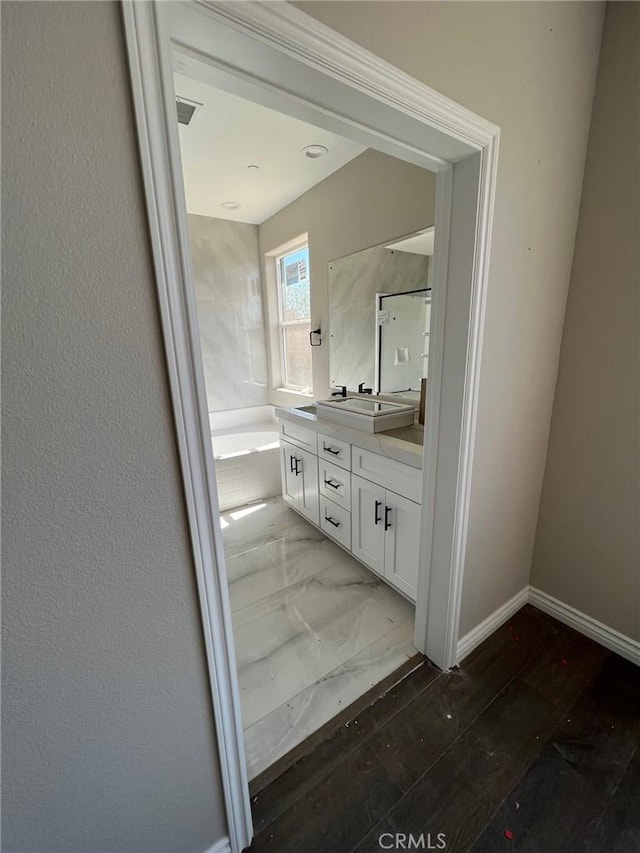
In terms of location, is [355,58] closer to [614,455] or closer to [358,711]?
[614,455]

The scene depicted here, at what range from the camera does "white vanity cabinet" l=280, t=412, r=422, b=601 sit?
1713 millimetres

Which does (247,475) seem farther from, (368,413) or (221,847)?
(221,847)

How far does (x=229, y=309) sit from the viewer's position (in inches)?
138

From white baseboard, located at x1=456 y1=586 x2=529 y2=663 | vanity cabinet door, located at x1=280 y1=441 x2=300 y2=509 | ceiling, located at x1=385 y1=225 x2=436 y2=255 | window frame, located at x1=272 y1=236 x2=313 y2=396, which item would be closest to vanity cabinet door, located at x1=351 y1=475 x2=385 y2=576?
white baseboard, located at x1=456 y1=586 x2=529 y2=663

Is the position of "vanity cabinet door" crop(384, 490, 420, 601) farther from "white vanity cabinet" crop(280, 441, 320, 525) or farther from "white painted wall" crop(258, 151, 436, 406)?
"white painted wall" crop(258, 151, 436, 406)

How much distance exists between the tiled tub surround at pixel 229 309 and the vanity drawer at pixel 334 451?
166 cm

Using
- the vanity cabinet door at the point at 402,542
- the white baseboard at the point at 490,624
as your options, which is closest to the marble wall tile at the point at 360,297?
the vanity cabinet door at the point at 402,542

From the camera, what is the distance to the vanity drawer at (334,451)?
204 centimetres

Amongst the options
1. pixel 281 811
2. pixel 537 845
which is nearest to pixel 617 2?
pixel 537 845

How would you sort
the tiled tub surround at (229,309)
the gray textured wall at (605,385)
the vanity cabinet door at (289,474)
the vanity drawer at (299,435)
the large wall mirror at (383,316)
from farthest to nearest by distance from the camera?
the tiled tub surround at (229,309), the vanity cabinet door at (289,474), the vanity drawer at (299,435), the large wall mirror at (383,316), the gray textured wall at (605,385)

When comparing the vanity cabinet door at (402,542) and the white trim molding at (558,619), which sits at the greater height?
the vanity cabinet door at (402,542)

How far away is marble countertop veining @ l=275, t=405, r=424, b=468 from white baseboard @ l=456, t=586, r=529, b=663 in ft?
2.64

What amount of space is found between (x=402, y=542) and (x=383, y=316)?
4.60 feet

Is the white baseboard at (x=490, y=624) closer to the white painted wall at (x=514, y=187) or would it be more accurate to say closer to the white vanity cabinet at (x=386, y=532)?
the white painted wall at (x=514, y=187)
